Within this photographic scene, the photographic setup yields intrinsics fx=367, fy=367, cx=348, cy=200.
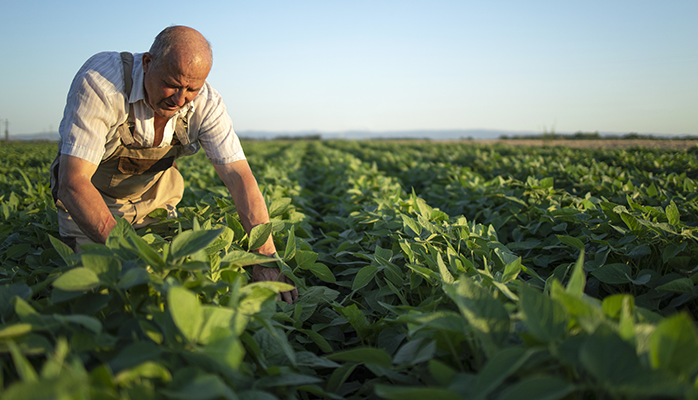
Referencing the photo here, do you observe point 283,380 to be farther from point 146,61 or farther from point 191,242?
point 146,61

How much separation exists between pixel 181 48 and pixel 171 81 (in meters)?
0.17

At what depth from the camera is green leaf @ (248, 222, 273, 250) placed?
165 cm

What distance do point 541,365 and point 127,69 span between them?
240 centimetres

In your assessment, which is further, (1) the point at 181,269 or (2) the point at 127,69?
(2) the point at 127,69

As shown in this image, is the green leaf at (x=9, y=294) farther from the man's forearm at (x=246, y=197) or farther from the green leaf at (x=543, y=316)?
the green leaf at (x=543, y=316)

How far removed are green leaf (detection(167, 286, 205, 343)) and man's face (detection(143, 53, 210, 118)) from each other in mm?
1357

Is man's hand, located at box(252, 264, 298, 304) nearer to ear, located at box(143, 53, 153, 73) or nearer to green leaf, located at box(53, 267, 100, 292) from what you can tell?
green leaf, located at box(53, 267, 100, 292)

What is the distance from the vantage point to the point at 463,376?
0.88 metres

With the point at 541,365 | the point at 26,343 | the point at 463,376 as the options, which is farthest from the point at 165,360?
the point at 541,365

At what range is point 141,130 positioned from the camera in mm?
2277

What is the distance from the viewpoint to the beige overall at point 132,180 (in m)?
2.39

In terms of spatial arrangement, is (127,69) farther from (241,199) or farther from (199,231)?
(199,231)

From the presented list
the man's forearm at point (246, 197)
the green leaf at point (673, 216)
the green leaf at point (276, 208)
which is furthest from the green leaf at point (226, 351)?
the green leaf at point (673, 216)

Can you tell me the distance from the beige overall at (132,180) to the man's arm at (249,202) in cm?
52
